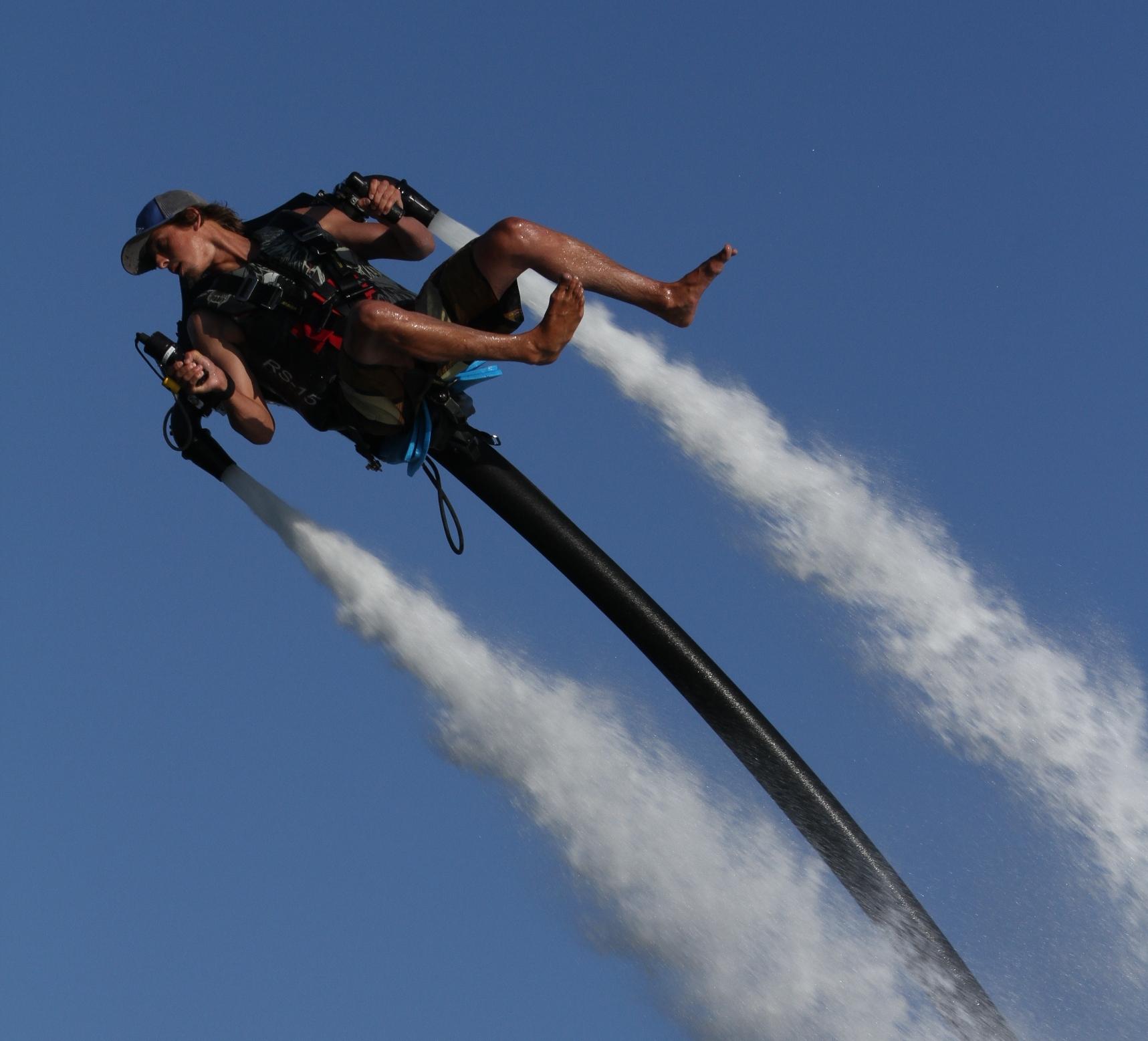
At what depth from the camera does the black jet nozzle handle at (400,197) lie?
10.3 metres

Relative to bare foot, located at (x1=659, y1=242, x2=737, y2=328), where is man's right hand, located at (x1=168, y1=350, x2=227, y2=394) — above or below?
below

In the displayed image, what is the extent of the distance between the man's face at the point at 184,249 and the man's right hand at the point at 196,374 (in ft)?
1.87

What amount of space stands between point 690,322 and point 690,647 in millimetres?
2036

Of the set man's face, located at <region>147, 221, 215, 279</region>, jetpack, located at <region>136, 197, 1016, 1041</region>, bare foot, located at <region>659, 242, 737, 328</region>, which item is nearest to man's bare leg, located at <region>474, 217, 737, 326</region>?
bare foot, located at <region>659, 242, 737, 328</region>

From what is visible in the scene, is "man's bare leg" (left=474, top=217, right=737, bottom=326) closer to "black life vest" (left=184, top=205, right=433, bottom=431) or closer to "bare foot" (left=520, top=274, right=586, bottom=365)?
"bare foot" (left=520, top=274, right=586, bottom=365)

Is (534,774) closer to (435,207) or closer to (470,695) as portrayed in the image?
(470,695)

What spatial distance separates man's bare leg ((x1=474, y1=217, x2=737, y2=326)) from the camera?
338 inches

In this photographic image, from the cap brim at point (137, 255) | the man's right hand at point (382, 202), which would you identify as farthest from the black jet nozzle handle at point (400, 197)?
the cap brim at point (137, 255)

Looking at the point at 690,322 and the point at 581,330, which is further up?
the point at 581,330

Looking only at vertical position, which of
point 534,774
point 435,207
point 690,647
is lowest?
point 534,774

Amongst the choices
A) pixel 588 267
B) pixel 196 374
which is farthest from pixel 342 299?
pixel 588 267

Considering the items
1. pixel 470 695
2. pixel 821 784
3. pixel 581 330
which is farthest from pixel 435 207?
pixel 821 784

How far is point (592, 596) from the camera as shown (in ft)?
32.4

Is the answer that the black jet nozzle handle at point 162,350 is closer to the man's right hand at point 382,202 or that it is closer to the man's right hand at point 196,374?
the man's right hand at point 196,374
